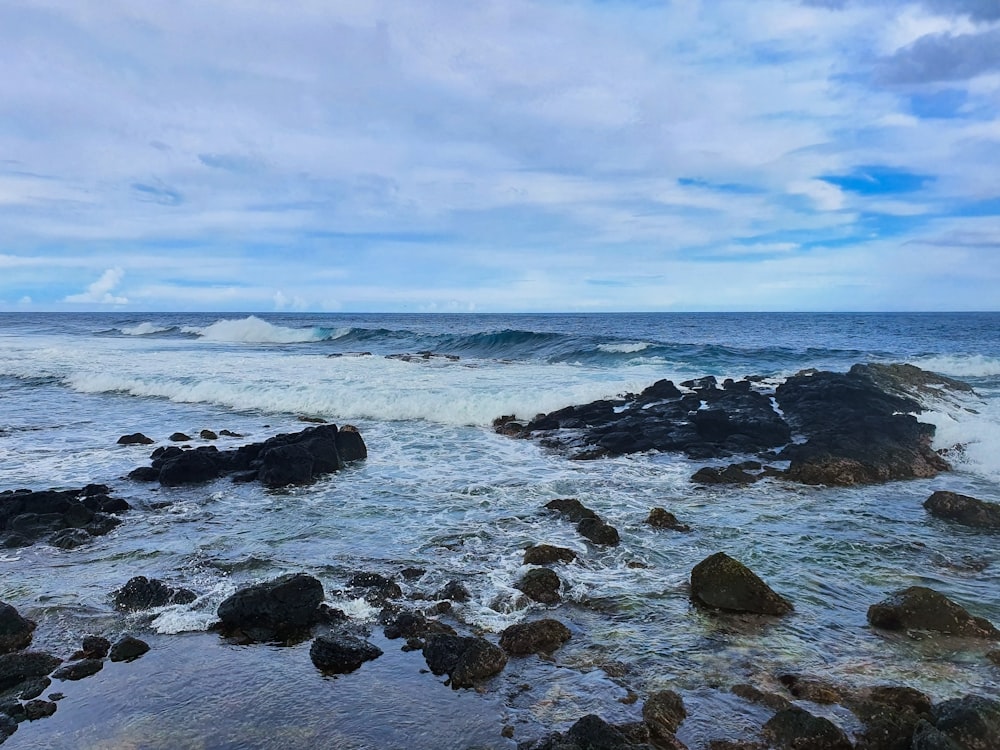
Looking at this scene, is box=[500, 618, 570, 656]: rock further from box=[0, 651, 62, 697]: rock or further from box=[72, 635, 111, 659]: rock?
box=[0, 651, 62, 697]: rock

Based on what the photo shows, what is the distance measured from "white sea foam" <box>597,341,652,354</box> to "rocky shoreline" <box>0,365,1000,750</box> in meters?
24.8

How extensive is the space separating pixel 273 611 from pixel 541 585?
2.85 m

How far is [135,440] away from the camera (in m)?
15.7

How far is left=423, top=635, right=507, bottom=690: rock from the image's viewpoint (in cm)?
574

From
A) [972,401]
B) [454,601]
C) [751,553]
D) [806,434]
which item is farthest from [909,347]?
[454,601]

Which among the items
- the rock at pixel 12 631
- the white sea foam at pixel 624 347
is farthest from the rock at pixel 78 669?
the white sea foam at pixel 624 347

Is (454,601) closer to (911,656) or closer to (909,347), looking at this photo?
(911,656)

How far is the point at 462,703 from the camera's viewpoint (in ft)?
17.7

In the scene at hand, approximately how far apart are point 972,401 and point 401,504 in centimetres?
2142

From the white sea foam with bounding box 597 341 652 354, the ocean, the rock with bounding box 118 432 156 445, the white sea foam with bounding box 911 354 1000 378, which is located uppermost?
the white sea foam with bounding box 597 341 652 354

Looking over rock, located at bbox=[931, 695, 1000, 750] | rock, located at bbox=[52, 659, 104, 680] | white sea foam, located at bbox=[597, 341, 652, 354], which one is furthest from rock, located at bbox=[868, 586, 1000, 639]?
white sea foam, located at bbox=[597, 341, 652, 354]

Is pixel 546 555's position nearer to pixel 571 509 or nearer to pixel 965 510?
pixel 571 509

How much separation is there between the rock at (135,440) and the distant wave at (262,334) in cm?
4181

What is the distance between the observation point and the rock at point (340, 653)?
5934 millimetres
